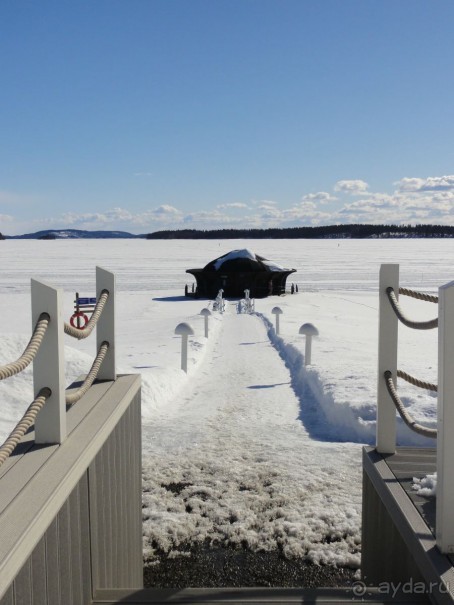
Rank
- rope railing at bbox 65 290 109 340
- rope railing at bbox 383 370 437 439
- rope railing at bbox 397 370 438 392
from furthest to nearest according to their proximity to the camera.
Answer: rope railing at bbox 397 370 438 392, rope railing at bbox 383 370 437 439, rope railing at bbox 65 290 109 340

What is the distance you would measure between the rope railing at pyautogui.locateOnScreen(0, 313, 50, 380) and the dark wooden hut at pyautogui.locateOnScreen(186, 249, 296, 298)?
30.0 m

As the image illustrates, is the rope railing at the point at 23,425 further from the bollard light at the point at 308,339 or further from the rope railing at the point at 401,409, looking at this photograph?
the bollard light at the point at 308,339

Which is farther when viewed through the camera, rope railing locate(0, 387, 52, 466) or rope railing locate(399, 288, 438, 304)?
rope railing locate(399, 288, 438, 304)

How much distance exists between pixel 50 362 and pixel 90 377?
3.13ft

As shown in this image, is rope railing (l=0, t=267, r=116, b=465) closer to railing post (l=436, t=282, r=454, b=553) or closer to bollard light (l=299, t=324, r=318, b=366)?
railing post (l=436, t=282, r=454, b=553)

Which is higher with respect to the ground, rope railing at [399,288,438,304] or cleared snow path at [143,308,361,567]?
rope railing at [399,288,438,304]

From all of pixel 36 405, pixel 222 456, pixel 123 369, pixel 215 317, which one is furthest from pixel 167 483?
pixel 215 317

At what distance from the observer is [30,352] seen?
2398mm

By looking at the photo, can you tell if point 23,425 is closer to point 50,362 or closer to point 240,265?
point 50,362

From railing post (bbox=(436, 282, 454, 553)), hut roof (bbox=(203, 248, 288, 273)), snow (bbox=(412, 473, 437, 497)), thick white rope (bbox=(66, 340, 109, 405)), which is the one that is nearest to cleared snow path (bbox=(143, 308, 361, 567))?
snow (bbox=(412, 473, 437, 497))

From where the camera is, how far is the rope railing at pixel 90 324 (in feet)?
9.68

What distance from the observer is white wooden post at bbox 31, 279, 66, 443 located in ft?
8.54

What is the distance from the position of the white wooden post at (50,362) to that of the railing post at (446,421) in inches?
61.2

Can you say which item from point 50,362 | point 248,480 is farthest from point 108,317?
point 248,480
